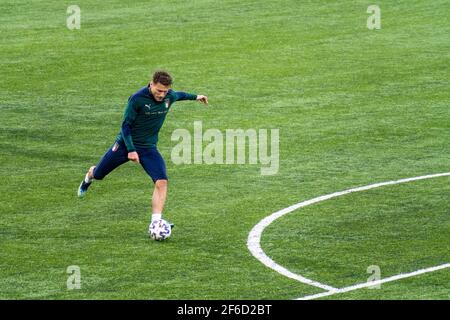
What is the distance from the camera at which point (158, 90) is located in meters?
17.0

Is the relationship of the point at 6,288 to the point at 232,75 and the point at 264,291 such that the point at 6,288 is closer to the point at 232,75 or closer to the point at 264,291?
the point at 264,291

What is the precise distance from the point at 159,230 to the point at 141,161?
1.26m

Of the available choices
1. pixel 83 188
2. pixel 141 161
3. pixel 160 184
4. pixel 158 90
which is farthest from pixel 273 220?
pixel 83 188

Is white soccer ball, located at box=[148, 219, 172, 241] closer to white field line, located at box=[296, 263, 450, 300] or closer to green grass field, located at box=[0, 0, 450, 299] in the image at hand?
green grass field, located at box=[0, 0, 450, 299]

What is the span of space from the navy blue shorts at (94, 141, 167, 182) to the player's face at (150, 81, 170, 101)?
33.4 inches

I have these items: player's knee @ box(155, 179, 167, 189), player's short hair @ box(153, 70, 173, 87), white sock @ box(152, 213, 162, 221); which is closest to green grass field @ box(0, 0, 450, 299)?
white sock @ box(152, 213, 162, 221)

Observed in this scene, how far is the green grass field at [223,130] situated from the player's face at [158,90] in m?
2.00

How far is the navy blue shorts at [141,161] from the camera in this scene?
1730 cm

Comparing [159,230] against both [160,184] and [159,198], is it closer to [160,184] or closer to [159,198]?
[159,198]

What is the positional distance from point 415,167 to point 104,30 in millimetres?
15198

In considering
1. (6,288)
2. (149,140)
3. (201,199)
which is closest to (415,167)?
(201,199)

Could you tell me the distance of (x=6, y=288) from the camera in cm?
1466

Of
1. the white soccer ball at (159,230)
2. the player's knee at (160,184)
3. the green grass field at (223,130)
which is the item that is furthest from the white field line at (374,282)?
the player's knee at (160,184)

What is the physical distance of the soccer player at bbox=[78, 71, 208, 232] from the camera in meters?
16.9
